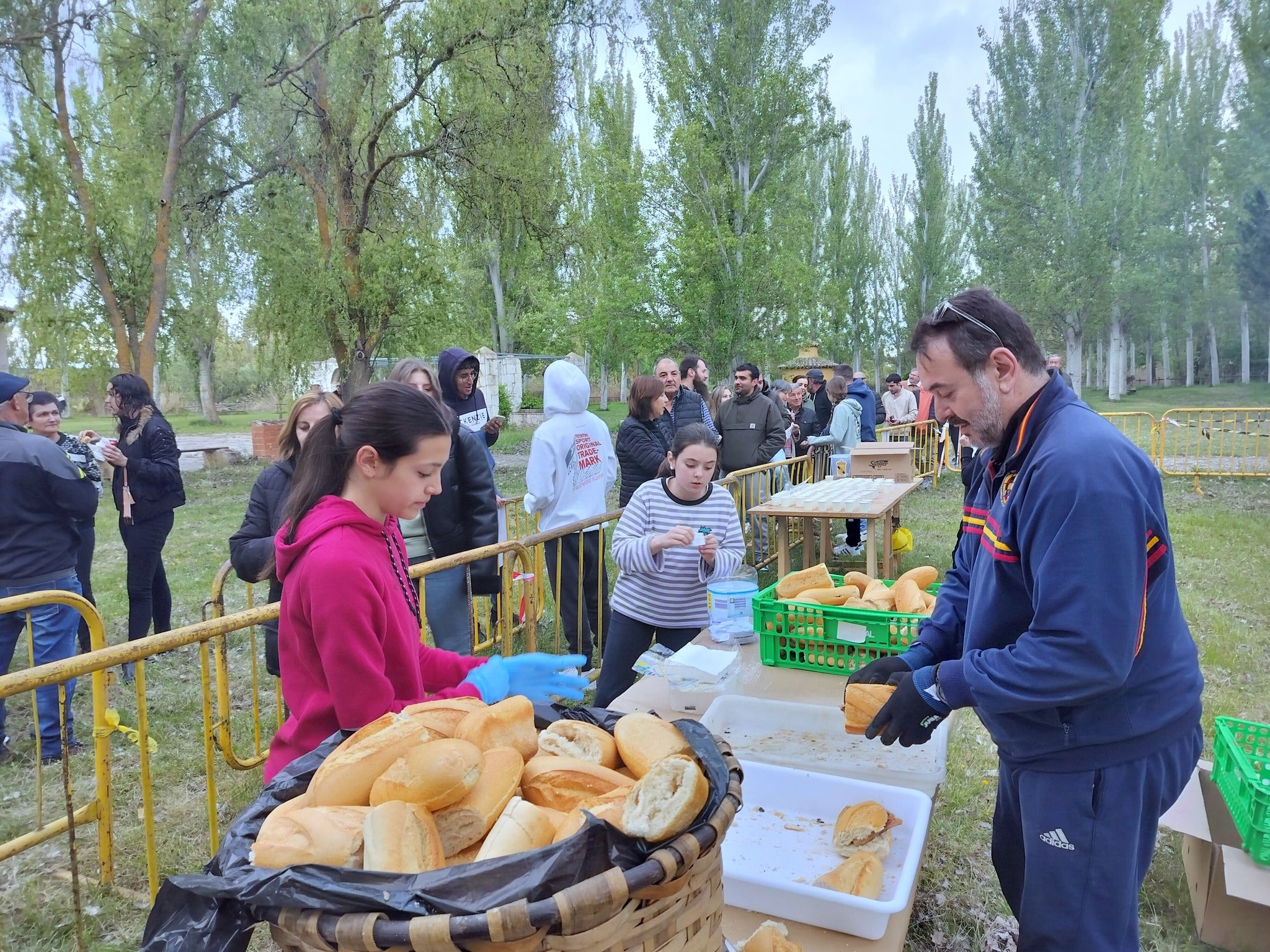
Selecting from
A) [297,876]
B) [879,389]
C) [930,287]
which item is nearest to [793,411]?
[297,876]

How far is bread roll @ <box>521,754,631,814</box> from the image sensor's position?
3.97ft

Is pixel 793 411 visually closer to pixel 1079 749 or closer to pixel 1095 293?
pixel 1079 749

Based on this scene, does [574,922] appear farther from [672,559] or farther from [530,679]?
[672,559]

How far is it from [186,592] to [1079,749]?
925 centimetres

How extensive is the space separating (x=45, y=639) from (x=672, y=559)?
389 centimetres

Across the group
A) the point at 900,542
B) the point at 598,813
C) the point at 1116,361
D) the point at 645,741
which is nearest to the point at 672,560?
the point at 645,741

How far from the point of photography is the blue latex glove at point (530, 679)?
6.03ft

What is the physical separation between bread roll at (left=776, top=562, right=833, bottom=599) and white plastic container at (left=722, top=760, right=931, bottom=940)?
117 cm

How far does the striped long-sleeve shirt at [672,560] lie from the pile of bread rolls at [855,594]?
0.61m

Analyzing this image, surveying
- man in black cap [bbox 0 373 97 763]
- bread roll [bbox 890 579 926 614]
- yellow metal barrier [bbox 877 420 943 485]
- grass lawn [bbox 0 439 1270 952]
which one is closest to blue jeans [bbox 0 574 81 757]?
man in black cap [bbox 0 373 97 763]

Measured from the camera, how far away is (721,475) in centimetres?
915

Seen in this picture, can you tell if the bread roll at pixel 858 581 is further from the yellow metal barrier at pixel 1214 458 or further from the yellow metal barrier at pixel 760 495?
the yellow metal barrier at pixel 1214 458

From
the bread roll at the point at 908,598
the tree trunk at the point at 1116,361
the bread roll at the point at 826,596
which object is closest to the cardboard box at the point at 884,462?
the bread roll at the point at 908,598

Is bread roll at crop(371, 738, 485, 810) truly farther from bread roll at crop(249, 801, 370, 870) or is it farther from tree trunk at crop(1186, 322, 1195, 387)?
tree trunk at crop(1186, 322, 1195, 387)
